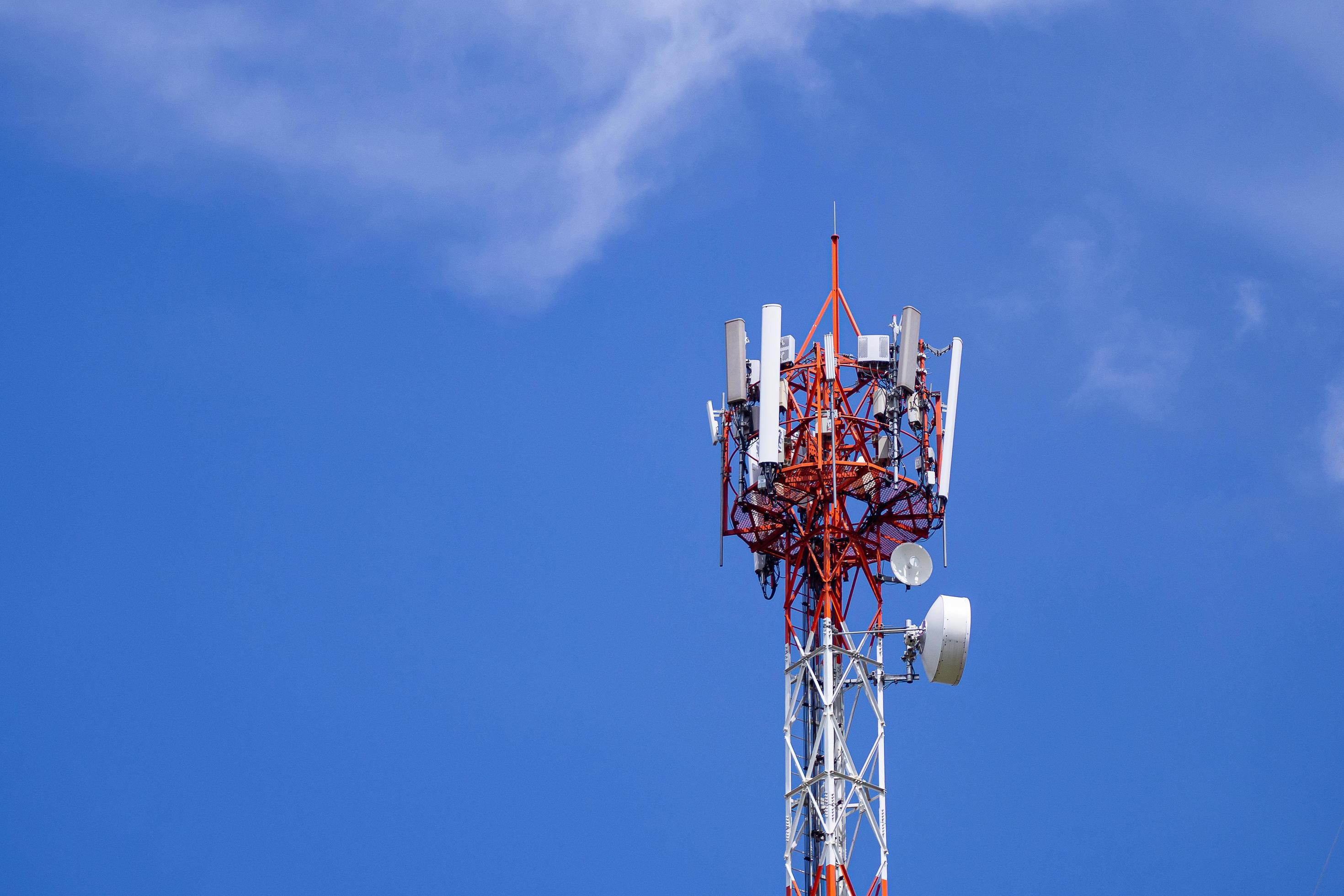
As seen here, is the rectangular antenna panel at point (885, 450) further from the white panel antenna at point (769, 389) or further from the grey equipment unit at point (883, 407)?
the white panel antenna at point (769, 389)

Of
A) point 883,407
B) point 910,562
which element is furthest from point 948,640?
point 883,407

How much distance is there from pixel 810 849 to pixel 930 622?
808 cm

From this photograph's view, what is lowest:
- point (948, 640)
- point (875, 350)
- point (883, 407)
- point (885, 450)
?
point (948, 640)

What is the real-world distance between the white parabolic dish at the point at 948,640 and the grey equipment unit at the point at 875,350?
334 inches

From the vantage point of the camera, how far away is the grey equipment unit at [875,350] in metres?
89.1

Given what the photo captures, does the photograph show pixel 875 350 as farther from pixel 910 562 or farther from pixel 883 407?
pixel 910 562

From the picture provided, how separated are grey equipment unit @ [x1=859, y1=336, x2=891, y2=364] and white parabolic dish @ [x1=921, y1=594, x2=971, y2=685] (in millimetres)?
8486

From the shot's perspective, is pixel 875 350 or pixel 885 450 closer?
pixel 885 450

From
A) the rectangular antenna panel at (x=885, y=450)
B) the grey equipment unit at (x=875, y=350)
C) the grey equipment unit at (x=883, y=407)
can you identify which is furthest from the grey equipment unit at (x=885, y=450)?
the grey equipment unit at (x=875, y=350)

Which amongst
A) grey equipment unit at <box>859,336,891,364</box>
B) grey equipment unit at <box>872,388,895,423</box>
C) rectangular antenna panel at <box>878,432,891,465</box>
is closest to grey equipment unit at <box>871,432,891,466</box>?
rectangular antenna panel at <box>878,432,891,465</box>

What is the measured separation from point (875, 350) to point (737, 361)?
15.2 feet

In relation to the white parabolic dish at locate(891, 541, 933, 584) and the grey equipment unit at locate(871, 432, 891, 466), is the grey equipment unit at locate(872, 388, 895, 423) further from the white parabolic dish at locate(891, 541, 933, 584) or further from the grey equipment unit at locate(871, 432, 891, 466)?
the white parabolic dish at locate(891, 541, 933, 584)

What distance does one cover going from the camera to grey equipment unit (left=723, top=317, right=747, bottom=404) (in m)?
88.4

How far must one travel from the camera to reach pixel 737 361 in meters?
88.6
